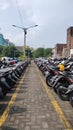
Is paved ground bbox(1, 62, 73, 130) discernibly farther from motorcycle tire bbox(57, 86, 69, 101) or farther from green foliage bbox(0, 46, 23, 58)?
green foliage bbox(0, 46, 23, 58)

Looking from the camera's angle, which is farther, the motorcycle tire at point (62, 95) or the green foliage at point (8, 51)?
the green foliage at point (8, 51)

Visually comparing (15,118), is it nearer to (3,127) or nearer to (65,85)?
(3,127)

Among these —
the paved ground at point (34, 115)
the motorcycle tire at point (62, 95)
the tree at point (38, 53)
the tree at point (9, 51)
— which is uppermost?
the motorcycle tire at point (62, 95)

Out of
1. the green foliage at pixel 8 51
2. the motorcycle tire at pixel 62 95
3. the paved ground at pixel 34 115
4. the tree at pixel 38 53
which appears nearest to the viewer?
the paved ground at pixel 34 115

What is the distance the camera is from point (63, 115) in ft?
30.7

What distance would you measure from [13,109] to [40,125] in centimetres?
229

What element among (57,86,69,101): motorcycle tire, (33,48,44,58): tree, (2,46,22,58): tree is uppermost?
(57,86,69,101): motorcycle tire

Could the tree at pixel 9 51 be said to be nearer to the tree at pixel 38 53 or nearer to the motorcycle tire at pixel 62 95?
the tree at pixel 38 53

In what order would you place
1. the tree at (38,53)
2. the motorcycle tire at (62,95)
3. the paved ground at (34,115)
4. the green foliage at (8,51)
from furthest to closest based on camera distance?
the tree at (38,53) < the green foliage at (8,51) < the motorcycle tire at (62,95) < the paved ground at (34,115)

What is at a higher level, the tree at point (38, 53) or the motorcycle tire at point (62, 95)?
the motorcycle tire at point (62, 95)

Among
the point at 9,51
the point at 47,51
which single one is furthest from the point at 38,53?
the point at 9,51

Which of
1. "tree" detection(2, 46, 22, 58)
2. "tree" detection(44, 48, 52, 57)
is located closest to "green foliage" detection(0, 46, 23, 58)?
"tree" detection(2, 46, 22, 58)

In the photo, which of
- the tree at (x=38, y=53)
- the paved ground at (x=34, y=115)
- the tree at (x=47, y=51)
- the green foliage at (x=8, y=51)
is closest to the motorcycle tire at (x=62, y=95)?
the paved ground at (x=34, y=115)

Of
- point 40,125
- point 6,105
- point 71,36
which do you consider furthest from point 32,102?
point 71,36
